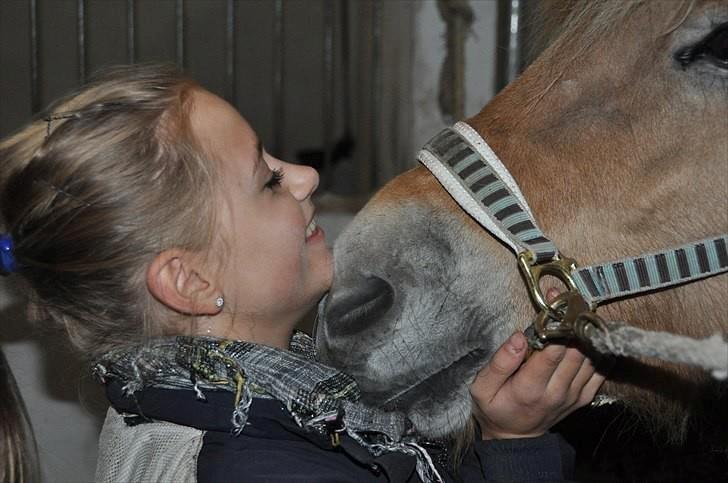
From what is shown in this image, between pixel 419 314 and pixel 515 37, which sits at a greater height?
pixel 515 37

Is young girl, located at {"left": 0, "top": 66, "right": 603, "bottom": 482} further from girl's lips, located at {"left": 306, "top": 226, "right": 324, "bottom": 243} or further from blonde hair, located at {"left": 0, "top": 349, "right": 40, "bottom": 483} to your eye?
blonde hair, located at {"left": 0, "top": 349, "right": 40, "bottom": 483}

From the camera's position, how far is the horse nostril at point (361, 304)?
1.28m

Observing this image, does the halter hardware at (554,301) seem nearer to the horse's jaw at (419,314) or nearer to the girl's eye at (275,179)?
the horse's jaw at (419,314)

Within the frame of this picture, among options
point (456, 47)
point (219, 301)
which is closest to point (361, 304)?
point (219, 301)

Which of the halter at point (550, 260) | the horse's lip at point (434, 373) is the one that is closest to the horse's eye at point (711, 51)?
the halter at point (550, 260)

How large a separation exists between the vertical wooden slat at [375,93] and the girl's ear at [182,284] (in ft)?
6.05

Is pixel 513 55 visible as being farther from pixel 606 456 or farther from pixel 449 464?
pixel 449 464

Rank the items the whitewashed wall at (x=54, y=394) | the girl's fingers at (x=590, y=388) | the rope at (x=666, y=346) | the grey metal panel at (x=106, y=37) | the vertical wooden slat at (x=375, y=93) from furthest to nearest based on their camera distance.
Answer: the grey metal panel at (x=106, y=37) < the vertical wooden slat at (x=375, y=93) < the whitewashed wall at (x=54, y=394) < the girl's fingers at (x=590, y=388) < the rope at (x=666, y=346)

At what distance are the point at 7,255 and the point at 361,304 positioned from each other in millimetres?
475

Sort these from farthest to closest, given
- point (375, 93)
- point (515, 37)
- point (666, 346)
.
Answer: point (375, 93) → point (515, 37) → point (666, 346)

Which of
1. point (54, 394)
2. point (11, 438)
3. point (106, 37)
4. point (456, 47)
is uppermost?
point (456, 47)

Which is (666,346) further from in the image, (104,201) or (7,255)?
(7,255)

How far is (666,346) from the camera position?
0.99 meters

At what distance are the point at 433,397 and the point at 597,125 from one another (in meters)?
0.44
